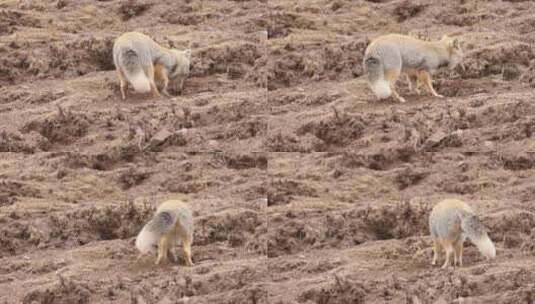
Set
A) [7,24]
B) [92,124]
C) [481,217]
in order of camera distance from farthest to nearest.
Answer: [7,24] < [92,124] < [481,217]

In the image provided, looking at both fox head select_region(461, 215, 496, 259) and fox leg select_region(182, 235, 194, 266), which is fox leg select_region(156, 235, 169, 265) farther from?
fox head select_region(461, 215, 496, 259)

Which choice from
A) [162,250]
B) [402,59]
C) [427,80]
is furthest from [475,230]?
[427,80]

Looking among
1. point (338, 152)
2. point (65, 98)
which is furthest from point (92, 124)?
point (338, 152)

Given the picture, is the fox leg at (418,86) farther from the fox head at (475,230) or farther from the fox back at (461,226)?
the fox head at (475,230)

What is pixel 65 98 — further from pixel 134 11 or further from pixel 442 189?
pixel 442 189

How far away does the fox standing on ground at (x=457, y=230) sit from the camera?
16578 mm

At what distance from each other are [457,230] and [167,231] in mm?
3577

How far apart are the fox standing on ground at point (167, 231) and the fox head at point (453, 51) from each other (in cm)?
576

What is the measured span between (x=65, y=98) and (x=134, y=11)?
13.4 ft

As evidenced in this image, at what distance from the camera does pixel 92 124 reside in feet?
67.2

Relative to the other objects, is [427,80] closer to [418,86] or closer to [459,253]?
[418,86]

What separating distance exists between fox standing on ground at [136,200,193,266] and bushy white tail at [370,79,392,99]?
400cm

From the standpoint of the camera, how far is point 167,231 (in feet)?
56.3

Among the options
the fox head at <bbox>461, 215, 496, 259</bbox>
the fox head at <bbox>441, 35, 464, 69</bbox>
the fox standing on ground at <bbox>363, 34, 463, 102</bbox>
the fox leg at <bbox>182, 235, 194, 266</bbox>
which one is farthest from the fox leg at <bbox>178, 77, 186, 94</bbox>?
the fox head at <bbox>461, 215, 496, 259</bbox>
